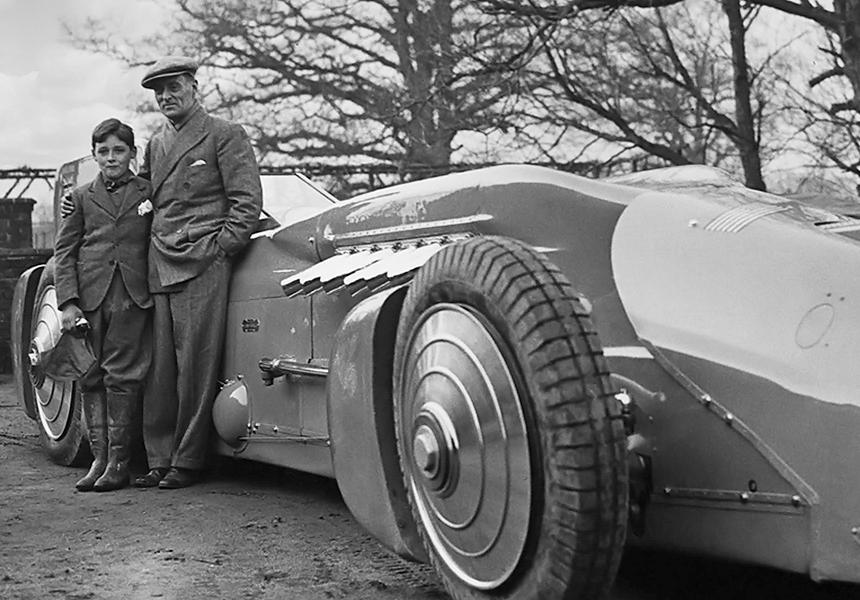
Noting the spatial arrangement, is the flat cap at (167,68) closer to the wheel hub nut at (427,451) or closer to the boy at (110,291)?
the boy at (110,291)

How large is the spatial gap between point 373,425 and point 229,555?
0.90 metres

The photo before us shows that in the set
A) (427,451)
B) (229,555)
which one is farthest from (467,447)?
(229,555)

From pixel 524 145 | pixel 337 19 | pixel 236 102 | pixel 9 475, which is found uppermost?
pixel 337 19

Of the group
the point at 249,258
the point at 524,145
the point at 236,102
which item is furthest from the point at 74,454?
the point at 236,102

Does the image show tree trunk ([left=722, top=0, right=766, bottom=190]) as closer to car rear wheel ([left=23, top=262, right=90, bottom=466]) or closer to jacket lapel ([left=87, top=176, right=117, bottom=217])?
car rear wheel ([left=23, top=262, right=90, bottom=466])

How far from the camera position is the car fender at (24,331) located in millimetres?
6820

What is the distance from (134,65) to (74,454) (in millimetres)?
16539

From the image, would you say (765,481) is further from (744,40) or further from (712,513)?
(744,40)

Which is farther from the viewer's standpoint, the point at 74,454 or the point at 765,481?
the point at 74,454

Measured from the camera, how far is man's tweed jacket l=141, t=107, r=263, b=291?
17.8ft

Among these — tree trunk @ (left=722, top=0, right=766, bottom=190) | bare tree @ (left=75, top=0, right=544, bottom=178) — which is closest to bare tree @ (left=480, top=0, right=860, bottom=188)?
tree trunk @ (left=722, top=0, right=766, bottom=190)

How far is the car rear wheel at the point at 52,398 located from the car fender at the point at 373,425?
2.86m

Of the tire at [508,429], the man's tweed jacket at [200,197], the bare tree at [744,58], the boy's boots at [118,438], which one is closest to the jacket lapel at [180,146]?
the man's tweed jacket at [200,197]

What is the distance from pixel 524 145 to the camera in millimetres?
15195
